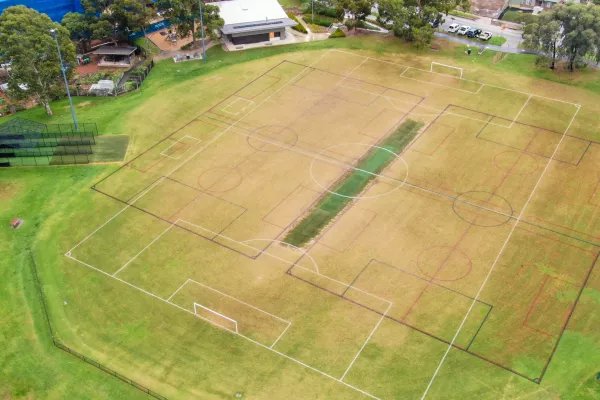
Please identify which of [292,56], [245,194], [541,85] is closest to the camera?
[245,194]

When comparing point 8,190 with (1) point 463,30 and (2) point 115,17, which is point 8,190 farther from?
(1) point 463,30

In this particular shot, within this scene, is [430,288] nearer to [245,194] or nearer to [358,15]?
[245,194]

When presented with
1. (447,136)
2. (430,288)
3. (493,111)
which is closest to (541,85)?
(493,111)

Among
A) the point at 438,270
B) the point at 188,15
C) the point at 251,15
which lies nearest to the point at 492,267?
the point at 438,270

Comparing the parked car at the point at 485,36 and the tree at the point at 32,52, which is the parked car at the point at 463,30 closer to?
the parked car at the point at 485,36

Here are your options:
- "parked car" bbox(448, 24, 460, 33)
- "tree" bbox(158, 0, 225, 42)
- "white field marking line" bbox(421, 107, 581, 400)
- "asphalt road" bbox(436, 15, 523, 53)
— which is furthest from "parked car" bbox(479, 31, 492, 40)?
"tree" bbox(158, 0, 225, 42)

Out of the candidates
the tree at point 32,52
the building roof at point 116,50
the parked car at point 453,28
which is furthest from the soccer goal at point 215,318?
the parked car at point 453,28
